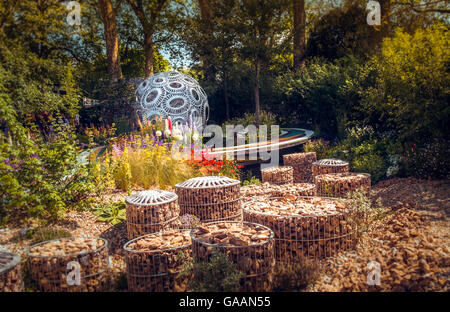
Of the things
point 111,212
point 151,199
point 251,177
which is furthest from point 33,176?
point 251,177

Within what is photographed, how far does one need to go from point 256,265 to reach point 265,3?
1094 cm

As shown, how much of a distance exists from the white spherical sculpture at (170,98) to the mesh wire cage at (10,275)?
10.1 m

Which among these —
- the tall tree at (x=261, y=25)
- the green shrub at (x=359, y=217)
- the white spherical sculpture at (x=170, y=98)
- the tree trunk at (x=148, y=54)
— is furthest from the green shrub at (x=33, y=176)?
the tree trunk at (x=148, y=54)

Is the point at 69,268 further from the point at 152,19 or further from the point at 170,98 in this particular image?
the point at 152,19

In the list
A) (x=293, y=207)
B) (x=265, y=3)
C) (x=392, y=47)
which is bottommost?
(x=293, y=207)

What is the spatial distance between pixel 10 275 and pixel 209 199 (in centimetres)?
266

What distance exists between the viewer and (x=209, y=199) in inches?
202

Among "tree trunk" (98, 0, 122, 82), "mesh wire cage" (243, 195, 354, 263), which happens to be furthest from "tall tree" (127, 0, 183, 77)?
"mesh wire cage" (243, 195, 354, 263)

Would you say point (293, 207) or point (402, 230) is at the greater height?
point (293, 207)

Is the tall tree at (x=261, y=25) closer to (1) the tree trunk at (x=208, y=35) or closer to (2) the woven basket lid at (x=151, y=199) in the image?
(1) the tree trunk at (x=208, y=35)

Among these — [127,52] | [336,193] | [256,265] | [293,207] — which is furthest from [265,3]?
[127,52]

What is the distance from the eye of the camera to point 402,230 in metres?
4.23

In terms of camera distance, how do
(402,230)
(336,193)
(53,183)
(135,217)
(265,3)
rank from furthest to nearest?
(265,3) < (336,193) < (53,183) < (135,217) < (402,230)

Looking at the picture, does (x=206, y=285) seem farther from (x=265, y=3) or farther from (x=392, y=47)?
(x=265, y=3)
